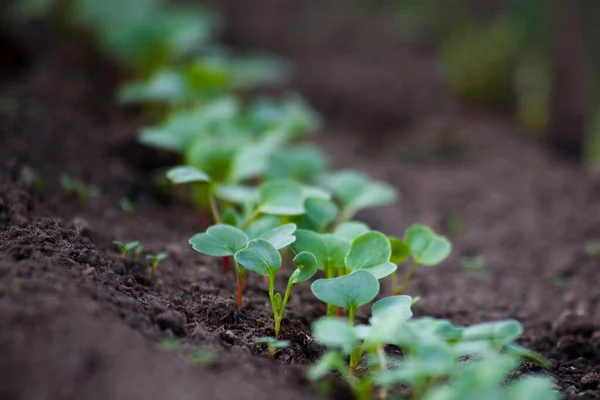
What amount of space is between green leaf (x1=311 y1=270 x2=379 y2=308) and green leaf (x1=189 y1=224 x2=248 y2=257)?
249 millimetres

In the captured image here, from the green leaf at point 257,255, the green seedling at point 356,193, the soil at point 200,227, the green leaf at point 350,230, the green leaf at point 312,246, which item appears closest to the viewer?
the soil at point 200,227

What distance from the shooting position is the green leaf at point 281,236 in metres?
1.45

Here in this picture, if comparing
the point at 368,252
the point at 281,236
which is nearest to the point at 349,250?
the point at 368,252

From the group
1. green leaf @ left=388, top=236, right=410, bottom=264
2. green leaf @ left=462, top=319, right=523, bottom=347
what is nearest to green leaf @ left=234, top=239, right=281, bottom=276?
green leaf @ left=388, top=236, right=410, bottom=264

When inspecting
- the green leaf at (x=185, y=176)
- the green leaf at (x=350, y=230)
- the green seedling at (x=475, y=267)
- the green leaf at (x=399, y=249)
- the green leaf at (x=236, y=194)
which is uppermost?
the green seedling at (x=475, y=267)

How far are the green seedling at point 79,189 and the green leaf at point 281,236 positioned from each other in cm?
88

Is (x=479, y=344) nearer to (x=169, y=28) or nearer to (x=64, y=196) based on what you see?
(x=64, y=196)

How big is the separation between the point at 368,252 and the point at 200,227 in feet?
2.98

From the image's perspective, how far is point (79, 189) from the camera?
216 centimetres

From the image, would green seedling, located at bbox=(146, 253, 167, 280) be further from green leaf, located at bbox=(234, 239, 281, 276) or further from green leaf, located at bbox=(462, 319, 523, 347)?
green leaf, located at bbox=(462, 319, 523, 347)

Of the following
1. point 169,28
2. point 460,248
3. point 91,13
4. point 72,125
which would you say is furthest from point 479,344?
point 91,13

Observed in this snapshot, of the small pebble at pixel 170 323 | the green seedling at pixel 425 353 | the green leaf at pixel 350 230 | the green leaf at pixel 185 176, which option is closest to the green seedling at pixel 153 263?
the green leaf at pixel 185 176

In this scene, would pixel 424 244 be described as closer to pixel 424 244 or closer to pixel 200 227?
pixel 424 244

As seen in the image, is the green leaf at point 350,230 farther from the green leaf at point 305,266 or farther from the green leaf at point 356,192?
the green leaf at point 356,192
